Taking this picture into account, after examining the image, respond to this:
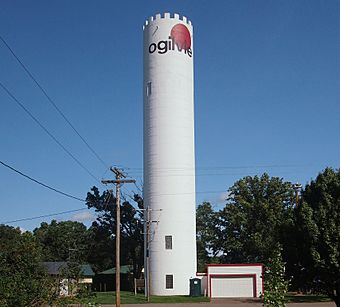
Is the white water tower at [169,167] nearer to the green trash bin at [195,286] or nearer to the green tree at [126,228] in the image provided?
the green trash bin at [195,286]

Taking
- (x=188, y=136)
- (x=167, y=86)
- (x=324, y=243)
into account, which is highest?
(x=167, y=86)

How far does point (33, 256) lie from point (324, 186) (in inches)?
566

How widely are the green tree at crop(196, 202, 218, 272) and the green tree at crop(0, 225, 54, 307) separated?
50186 mm

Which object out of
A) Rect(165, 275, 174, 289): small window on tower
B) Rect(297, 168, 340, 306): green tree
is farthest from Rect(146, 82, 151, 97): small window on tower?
Rect(297, 168, 340, 306): green tree

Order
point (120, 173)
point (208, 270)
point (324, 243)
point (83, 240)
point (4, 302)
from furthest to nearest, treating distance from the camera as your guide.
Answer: point (83, 240), point (208, 270), point (120, 173), point (324, 243), point (4, 302)

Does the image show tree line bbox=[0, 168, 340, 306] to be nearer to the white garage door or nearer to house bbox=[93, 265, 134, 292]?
house bbox=[93, 265, 134, 292]

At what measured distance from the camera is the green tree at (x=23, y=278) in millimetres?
21281

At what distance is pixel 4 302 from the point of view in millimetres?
19625

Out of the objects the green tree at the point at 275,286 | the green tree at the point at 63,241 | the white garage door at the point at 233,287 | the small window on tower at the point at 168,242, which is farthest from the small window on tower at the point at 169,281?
the green tree at the point at 275,286

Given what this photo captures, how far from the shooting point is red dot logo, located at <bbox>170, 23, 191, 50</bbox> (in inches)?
2254

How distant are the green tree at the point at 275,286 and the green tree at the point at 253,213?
52.7m

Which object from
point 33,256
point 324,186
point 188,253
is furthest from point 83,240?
point 324,186

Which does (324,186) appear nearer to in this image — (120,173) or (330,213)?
(330,213)

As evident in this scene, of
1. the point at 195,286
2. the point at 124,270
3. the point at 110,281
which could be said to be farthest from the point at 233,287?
the point at 124,270
